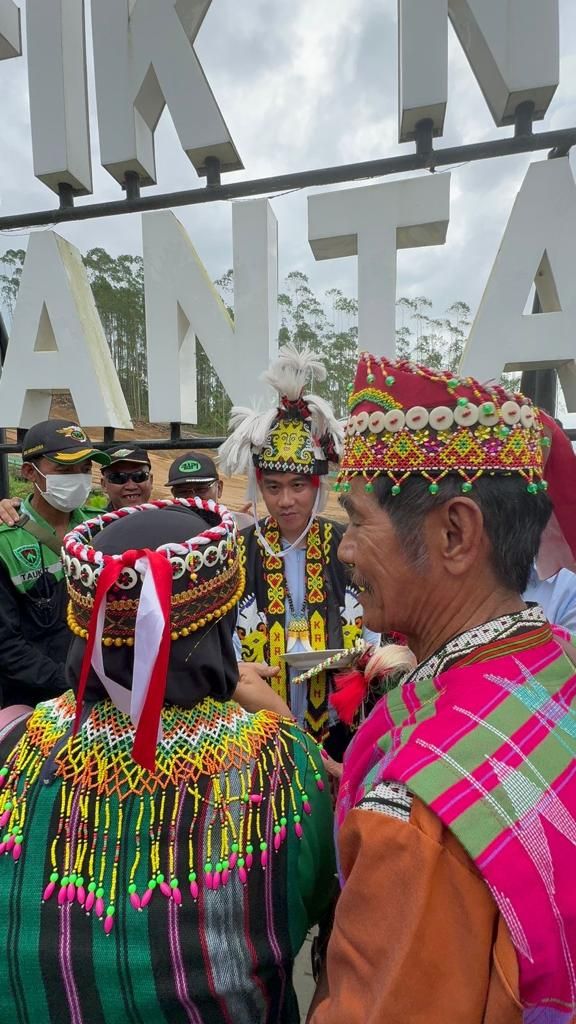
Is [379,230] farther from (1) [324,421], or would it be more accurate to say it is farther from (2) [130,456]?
(2) [130,456]

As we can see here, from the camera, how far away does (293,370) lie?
2617 mm

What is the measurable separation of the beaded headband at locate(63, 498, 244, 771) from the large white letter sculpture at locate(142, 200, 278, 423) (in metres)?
2.58

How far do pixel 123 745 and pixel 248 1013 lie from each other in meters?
0.51

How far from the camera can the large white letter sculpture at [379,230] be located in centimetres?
311

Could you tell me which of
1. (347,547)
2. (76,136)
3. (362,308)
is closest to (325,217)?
(362,308)

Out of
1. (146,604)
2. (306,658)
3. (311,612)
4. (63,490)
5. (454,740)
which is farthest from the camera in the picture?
(63,490)

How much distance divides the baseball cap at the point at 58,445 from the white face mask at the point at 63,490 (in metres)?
0.08

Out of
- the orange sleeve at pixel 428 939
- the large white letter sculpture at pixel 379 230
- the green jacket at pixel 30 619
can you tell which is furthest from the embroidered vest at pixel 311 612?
the orange sleeve at pixel 428 939

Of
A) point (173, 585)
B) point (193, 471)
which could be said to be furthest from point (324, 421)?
point (193, 471)

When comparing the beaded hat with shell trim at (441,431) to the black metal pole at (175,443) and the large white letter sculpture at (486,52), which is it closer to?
the black metal pole at (175,443)

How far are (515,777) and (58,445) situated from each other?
10.2 ft

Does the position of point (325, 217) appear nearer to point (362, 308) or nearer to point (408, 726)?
point (362, 308)

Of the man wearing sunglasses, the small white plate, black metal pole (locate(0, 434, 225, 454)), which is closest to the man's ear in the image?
the small white plate

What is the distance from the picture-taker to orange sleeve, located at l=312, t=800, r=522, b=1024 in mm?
679
